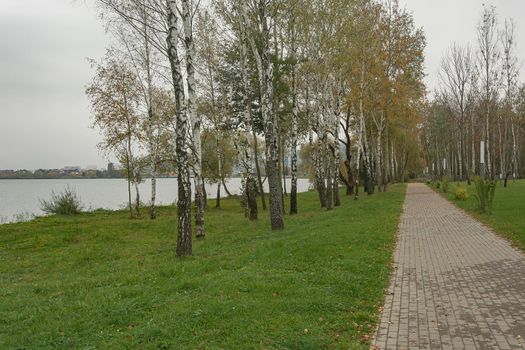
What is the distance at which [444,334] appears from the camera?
5.21m

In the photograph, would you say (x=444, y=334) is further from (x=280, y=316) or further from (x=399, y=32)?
(x=399, y=32)

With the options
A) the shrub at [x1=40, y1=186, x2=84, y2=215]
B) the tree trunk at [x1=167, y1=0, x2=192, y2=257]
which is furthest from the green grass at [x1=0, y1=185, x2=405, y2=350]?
the shrub at [x1=40, y1=186, x2=84, y2=215]

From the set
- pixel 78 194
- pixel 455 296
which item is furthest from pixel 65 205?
pixel 78 194

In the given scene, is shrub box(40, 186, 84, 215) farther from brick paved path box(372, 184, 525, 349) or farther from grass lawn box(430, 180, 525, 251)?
grass lawn box(430, 180, 525, 251)

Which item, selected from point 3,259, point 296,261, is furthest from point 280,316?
point 3,259

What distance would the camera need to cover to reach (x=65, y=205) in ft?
90.5

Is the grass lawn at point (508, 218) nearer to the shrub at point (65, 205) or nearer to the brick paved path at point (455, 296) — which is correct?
the brick paved path at point (455, 296)

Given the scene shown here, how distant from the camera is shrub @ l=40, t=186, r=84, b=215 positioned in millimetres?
27625

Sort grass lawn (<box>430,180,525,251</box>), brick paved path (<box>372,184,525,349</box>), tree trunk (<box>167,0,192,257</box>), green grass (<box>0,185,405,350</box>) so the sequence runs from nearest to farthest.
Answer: brick paved path (<box>372,184,525,349</box>), green grass (<box>0,185,405,350</box>), tree trunk (<box>167,0,192,257</box>), grass lawn (<box>430,180,525,251</box>)

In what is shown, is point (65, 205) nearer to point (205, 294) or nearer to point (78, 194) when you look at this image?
point (205, 294)

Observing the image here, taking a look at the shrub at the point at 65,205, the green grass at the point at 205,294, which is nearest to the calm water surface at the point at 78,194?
the shrub at the point at 65,205

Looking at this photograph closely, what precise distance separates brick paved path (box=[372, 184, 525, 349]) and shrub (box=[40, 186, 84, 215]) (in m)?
22.0

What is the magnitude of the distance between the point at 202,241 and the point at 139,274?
17.0 feet

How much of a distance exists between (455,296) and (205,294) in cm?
387
